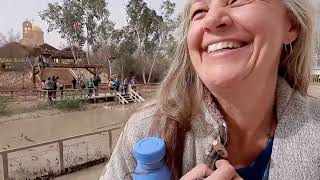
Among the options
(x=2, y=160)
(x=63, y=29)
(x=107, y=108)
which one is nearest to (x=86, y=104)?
(x=107, y=108)

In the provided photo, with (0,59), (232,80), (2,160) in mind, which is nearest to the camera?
(232,80)

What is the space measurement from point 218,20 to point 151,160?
13.9 inches

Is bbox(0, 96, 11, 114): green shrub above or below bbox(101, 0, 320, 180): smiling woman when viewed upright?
below

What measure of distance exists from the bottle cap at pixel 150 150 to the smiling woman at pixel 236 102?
0.05 m

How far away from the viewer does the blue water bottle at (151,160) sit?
0.78m

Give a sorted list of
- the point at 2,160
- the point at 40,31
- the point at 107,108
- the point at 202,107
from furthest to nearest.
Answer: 1. the point at 40,31
2. the point at 107,108
3. the point at 2,160
4. the point at 202,107

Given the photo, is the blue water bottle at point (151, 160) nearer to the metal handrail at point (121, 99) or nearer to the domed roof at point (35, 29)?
the metal handrail at point (121, 99)

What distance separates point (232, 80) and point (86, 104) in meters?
14.7

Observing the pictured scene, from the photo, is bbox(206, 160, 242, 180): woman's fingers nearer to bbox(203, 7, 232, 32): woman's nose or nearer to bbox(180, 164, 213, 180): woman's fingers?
bbox(180, 164, 213, 180): woman's fingers

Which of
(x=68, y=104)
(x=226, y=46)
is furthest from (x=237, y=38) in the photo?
(x=68, y=104)

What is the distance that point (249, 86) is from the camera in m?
0.88

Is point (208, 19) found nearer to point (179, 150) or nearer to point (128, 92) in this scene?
point (179, 150)

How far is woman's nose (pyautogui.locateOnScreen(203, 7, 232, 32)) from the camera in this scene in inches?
33.7

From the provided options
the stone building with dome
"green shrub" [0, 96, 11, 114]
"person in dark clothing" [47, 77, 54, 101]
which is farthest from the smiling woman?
the stone building with dome
